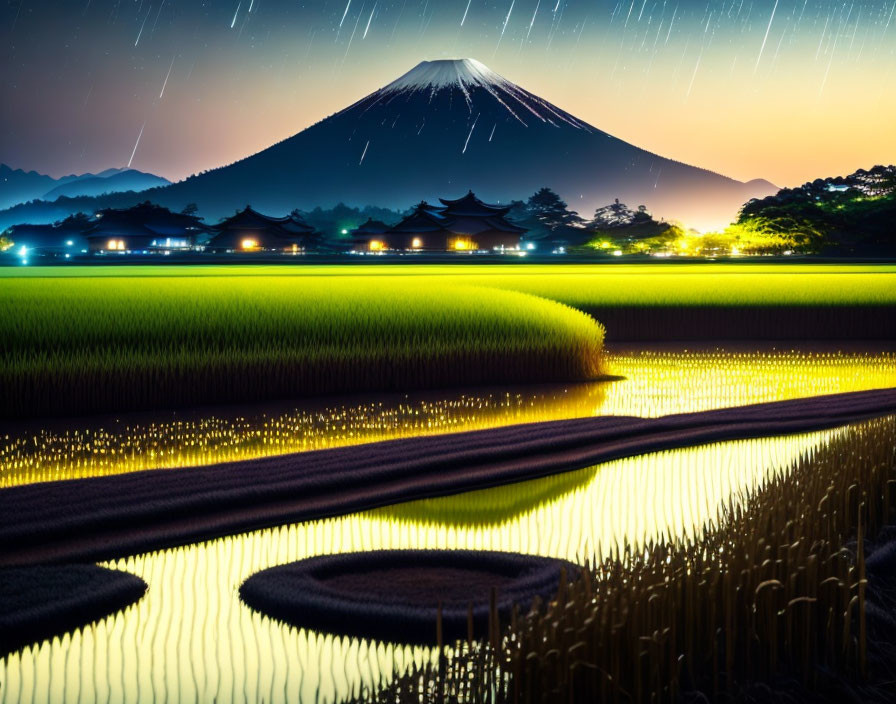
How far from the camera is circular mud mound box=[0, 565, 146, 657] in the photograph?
4.55 meters

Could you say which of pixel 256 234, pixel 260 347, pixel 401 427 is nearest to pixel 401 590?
pixel 401 427

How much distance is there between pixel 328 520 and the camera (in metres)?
6.60

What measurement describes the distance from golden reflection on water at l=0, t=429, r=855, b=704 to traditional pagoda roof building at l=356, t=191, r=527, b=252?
64.1 meters

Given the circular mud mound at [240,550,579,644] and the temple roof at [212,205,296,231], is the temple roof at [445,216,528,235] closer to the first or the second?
the temple roof at [212,205,296,231]

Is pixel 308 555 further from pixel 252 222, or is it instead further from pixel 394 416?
pixel 252 222

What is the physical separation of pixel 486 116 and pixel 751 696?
19538 cm

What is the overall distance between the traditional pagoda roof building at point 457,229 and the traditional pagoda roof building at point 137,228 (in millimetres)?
14618

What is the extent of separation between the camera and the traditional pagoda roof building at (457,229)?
72.8m

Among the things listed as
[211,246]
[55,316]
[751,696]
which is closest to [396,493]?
[751,696]

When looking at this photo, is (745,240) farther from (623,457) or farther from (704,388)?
(623,457)

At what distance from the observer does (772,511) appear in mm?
4961

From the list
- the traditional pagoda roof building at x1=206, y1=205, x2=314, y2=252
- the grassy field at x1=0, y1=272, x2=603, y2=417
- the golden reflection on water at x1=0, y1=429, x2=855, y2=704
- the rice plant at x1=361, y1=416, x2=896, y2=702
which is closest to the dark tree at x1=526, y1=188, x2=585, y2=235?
the traditional pagoda roof building at x1=206, y1=205, x2=314, y2=252

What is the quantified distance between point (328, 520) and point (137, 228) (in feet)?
238

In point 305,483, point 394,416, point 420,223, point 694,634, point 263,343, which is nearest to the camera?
point 694,634
